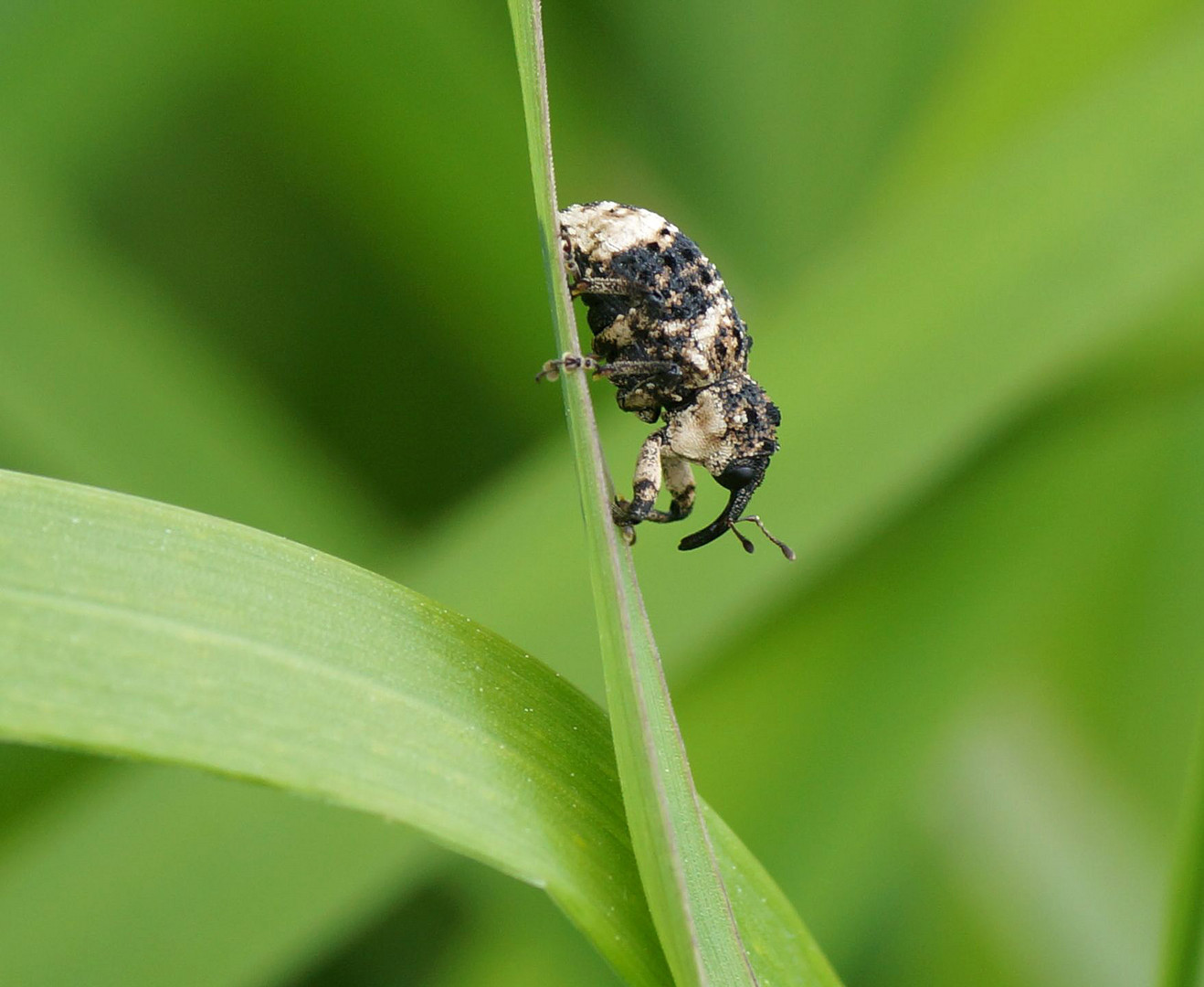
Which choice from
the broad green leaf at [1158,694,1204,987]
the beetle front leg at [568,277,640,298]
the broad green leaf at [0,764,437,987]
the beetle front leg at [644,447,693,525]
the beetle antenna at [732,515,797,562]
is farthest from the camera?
the beetle front leg at [644,447,693,525]

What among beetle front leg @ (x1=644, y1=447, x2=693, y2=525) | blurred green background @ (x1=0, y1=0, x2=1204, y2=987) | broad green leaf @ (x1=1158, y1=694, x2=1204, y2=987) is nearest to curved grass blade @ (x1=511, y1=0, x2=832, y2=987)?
broad green leaf @ (x1=1158, y1=694, x2=1204, y2=987)

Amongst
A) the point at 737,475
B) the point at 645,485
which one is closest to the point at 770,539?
the point at 737,475

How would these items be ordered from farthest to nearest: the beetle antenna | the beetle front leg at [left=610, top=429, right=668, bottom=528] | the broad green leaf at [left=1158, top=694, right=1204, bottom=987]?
the beetle antenna < the beetle front leg at [left=610, top=429, right=668, bottom=528] < the broad green leaf at [left=1158, top=694, right=1204, bottom=987]

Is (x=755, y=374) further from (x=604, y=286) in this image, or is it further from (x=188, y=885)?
(x=188, y=885)

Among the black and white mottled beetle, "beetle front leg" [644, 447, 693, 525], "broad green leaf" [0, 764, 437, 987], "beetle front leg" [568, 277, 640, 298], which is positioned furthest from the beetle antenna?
"broad green leaf" [0, 764, 437, 987]

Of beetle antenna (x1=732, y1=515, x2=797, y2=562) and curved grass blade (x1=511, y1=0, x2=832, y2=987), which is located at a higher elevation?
curved grass blade (x1=511, y1=0, x2=832, y2=987)

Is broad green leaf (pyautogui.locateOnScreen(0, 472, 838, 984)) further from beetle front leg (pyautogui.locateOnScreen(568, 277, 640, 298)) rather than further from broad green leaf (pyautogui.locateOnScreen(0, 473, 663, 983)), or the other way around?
beetle front leg (pyautogui.locateOnScreen(568, 277, 640, 298))

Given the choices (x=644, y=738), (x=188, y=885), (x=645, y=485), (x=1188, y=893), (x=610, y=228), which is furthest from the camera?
(x=610, y=228)

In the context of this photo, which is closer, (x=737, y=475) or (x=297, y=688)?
(x=297, y=688)

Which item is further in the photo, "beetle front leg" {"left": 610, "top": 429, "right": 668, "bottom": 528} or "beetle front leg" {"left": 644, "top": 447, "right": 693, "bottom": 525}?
"beetle front leg" {"left": 644, "top": 447, "right": 693, "bottom": 525}

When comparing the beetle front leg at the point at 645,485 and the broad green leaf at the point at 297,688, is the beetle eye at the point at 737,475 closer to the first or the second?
the beetle front leg at the point at 645,485
